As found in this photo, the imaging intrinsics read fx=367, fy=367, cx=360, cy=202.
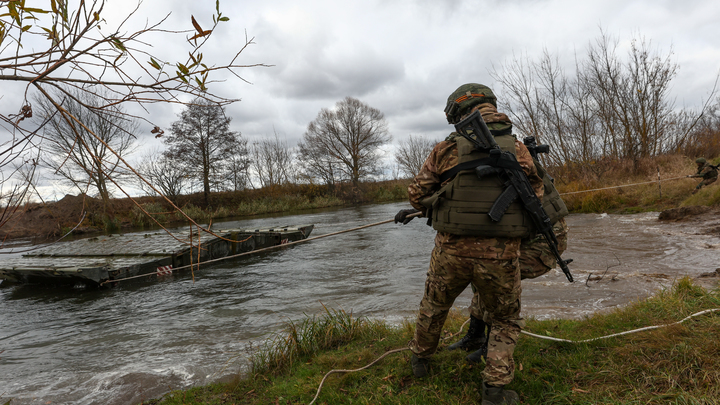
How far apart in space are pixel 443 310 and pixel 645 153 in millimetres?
19799

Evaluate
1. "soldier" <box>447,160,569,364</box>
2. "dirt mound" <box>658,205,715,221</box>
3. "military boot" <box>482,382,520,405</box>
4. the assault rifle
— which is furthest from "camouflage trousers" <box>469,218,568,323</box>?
"dirt mound" <box>658,205,715,221</box>

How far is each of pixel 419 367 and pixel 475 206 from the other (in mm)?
1397

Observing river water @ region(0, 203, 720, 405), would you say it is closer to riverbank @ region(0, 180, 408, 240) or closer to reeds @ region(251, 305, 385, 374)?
reeds @ region(251, 305, 385, 374)

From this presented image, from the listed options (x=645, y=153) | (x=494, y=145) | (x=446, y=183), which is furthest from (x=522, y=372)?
(x=645, y=153)

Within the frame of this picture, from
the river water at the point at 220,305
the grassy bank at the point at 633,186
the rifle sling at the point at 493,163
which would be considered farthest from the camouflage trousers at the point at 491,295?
the grassy bank at the point at 633,186

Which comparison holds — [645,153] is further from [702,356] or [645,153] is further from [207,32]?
[207,32]

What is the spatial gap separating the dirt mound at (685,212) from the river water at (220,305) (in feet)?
1.58

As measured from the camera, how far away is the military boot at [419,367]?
292cm

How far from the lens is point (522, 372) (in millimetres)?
2771

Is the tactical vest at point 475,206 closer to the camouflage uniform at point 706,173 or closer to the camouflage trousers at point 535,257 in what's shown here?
the camouflage trousers at point 535,257

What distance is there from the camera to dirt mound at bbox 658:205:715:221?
10.4 m

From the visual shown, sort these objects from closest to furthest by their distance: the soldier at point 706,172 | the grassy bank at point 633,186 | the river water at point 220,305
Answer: the river water at point 220,305, the soldier at point 706,172, the grassy bank at point 633,186

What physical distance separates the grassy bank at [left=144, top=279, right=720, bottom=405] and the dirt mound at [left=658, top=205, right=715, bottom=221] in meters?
8.81

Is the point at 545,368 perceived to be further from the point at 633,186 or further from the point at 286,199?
the point at 286,199
